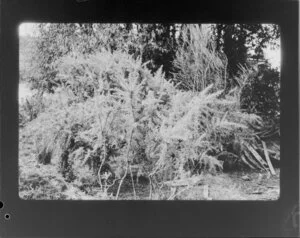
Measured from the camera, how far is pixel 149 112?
1718 millimetres

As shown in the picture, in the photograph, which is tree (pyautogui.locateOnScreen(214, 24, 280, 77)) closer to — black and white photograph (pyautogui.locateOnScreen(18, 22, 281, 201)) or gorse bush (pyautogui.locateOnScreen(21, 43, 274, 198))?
black and white photograph (pyautogui.locateOnScreen(18, 22, 281, 201))

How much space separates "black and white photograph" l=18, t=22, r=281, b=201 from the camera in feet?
5.62

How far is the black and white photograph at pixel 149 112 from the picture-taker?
5.62 feet

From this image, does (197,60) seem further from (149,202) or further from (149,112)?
(149,202)

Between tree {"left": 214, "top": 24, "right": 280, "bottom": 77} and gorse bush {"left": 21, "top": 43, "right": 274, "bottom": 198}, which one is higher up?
tree {"left": 214, "top": 24, "right": 280, "bottom": 77}

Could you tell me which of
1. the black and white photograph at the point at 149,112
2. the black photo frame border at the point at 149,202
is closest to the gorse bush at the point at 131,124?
the black and white photograph at the point at 149,112

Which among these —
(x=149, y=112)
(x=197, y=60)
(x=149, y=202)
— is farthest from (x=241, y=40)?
(x=149, y=202)

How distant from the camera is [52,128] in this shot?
5.68 ft

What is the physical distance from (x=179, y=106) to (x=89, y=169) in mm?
457

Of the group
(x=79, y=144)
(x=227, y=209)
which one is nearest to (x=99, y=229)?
(x=79, y=144)

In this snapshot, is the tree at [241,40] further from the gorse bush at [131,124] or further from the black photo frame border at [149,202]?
the gorse bush at [131,124]

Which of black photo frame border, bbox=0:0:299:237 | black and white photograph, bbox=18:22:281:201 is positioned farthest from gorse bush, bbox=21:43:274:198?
black photo frame border, bbox=0:0:299:237

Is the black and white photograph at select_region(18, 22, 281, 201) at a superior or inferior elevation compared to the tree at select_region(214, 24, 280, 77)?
inferior

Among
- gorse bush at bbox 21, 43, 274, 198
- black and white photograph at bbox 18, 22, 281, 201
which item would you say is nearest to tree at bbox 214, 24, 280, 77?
black and white photograph at bbox 18, 22, 281, 201
